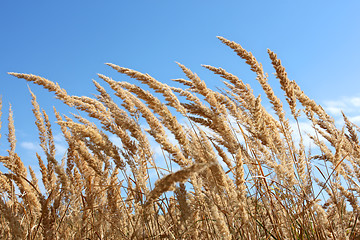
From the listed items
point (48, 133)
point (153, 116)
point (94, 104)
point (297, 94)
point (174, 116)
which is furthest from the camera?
point (48, 133)

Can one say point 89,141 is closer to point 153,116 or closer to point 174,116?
point 153,116

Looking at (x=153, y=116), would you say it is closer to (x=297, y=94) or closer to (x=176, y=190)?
(x=176, y=190)

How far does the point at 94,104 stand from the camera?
103 inches

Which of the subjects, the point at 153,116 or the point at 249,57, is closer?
the point at 153,116

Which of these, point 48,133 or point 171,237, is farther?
point 48,133

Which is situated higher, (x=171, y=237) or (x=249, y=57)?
→ (x=249, y=57)

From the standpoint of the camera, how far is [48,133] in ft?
12.3

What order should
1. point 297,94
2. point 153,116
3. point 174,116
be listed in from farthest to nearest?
point 297,94
point 153,116
point 174,116

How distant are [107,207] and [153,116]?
1036 millimetres

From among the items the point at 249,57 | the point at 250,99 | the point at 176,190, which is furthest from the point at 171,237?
the point at 249,57


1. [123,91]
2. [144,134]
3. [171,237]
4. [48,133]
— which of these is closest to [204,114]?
[144,134]

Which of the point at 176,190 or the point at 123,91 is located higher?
the point at 123,91

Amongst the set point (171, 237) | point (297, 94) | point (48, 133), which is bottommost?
point (171, 237)

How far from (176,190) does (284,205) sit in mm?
906
